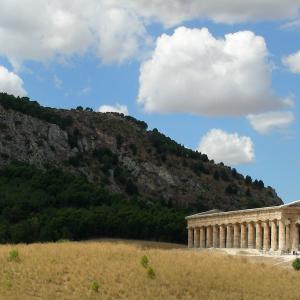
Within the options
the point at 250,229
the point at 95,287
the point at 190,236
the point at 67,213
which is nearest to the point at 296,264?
the point at 95,287

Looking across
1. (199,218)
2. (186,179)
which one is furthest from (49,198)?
(186,179)

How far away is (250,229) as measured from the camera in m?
70.6

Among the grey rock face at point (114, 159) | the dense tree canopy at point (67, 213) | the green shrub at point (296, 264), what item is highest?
the grey rock face at point (114, 159)

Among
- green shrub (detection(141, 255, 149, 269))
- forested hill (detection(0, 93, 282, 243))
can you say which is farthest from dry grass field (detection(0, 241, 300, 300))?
forested hill (detection(0, 93, 282, 243))

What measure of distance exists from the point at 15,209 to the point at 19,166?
2242 cm

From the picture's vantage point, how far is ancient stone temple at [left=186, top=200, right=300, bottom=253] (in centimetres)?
6378

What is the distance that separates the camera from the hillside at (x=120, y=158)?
5177 inches

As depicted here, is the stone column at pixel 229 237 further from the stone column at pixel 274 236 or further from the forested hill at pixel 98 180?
the forested hill at pixel 98 180

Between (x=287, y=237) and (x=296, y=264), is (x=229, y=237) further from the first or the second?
(x=296, y=264)

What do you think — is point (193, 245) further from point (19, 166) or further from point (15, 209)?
point (19, 166)

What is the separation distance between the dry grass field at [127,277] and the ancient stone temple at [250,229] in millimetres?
17689

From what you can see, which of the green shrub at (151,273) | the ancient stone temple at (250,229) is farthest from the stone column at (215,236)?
the green shrub at (151,273)

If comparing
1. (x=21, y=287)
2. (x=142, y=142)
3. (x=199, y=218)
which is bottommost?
(x=21, y=287)

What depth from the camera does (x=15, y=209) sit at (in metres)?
89.7
